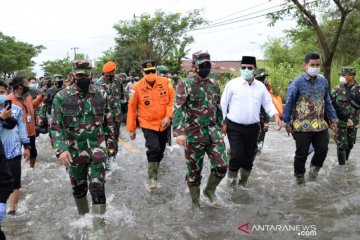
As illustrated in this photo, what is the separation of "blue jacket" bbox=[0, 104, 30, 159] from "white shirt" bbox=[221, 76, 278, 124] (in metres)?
2.92

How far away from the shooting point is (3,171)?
3.13 metres

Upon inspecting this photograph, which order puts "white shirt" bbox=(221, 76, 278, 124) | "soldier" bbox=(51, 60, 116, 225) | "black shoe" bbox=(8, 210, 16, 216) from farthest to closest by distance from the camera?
"white shirt" bbox=(221, 76, 278, 124), "black shoe" bbox=(8, 210, 16, 216), "soldier" bbox=(51, 60, 116, 225)

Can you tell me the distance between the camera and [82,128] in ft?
15.3

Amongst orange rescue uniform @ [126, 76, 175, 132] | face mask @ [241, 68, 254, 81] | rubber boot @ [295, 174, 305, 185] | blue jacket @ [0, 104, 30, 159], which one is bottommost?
rubber boot @ [295, 174, 305, 185]

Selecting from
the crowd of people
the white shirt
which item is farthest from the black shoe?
the white shirt

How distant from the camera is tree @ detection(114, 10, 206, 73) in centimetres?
3625

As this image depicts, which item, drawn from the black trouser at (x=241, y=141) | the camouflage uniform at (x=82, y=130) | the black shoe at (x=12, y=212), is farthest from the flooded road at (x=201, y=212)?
the camouflage uniform at (x=82, y=130)

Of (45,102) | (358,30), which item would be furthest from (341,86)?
(358,30)

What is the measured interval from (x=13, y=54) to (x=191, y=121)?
162 feet

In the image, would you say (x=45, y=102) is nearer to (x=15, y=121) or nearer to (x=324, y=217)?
(x=15, y=121)

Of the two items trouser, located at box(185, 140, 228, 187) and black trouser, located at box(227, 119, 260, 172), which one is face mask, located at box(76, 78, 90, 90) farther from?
black trouser, located at box(227, 119, 260, 172)

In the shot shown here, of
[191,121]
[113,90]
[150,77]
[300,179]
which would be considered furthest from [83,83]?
[300,179]

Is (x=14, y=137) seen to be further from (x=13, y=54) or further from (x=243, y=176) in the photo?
(x=13, y=54)

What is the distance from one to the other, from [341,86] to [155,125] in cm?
365
